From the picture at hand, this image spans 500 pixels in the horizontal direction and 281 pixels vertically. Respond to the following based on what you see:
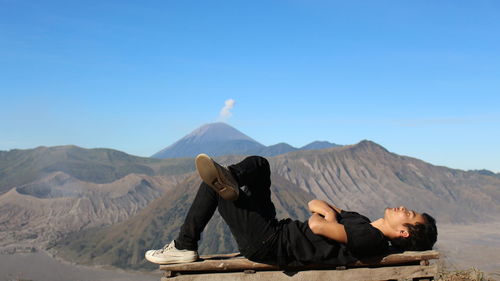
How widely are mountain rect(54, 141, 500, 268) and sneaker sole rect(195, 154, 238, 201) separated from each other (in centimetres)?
9429

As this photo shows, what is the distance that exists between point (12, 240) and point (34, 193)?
28.7 metres

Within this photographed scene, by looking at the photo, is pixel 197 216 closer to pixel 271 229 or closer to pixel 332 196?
pixel 271 229

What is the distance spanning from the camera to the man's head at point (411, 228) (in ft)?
19.1

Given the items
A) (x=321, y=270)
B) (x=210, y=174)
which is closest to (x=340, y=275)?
(x=321, y=270)

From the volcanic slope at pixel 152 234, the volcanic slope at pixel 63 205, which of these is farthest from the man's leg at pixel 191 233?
the volcanic slope at pixel 63 205

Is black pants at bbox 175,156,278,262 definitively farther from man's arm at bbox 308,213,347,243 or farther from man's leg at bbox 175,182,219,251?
man's arm at bbox 308,213,347,243

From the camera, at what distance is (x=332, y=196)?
147750 millimetres

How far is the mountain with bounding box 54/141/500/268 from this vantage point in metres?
108

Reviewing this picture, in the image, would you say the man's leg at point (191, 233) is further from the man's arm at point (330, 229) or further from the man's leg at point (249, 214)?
the man's arm at point (330, 229)

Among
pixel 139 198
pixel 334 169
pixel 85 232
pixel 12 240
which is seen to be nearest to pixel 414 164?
pixel 334 169

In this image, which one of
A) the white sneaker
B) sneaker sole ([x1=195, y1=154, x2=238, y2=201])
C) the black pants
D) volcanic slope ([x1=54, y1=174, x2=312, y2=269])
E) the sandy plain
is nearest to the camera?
sneaker sole ([x1=195, y1=154, x2=238, y2=201])

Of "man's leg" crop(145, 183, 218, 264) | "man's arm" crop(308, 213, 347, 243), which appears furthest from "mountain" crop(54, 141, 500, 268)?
"man's arm" crop(308, 213, 347, 243)

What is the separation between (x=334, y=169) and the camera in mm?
159125

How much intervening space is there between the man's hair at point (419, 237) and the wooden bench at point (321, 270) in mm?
145
